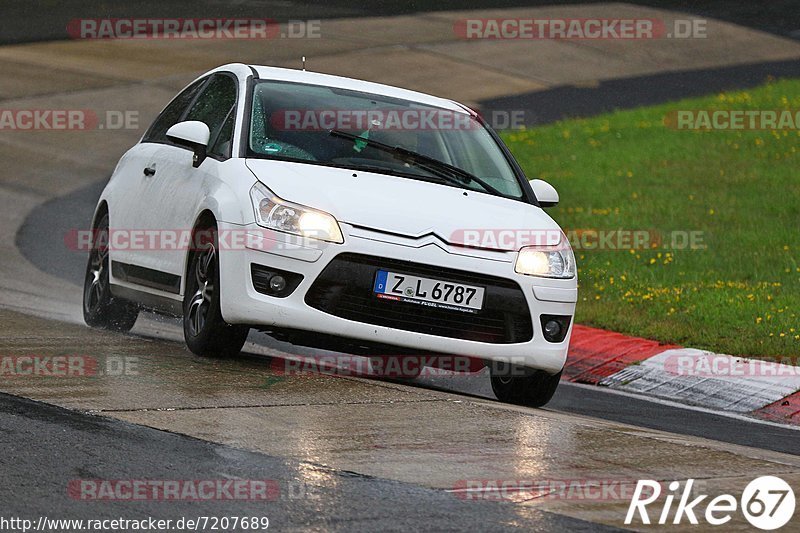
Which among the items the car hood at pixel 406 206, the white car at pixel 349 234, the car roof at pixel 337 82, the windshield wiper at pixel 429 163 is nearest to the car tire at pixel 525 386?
the white car at pixel 349 234

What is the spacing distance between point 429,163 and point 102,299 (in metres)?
2.45

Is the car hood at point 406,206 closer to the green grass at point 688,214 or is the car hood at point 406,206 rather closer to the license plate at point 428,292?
the license plate at point 428,292

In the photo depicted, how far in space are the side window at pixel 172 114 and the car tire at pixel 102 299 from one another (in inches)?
23.4

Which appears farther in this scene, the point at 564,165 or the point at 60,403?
the point at 564,165

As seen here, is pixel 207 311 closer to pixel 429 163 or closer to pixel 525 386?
pixel 429 163

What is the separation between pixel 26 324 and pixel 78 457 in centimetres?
385

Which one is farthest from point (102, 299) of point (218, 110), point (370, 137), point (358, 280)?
point (358, 280)

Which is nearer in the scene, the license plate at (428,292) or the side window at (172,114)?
the license plate at (428,292)

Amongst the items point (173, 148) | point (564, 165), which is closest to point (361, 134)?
point (173, 148)

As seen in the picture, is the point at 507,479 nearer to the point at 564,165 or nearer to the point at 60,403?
the point at 60,403

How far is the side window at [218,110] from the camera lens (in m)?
8.72

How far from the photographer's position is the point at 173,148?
9.30m

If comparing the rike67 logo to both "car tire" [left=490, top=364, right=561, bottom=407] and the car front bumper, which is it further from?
"car tire" [left=490, top=364, right=561, bottom=407]

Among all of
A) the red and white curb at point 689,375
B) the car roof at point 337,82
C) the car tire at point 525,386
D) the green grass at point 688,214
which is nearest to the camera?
the car tire at point 525,386
